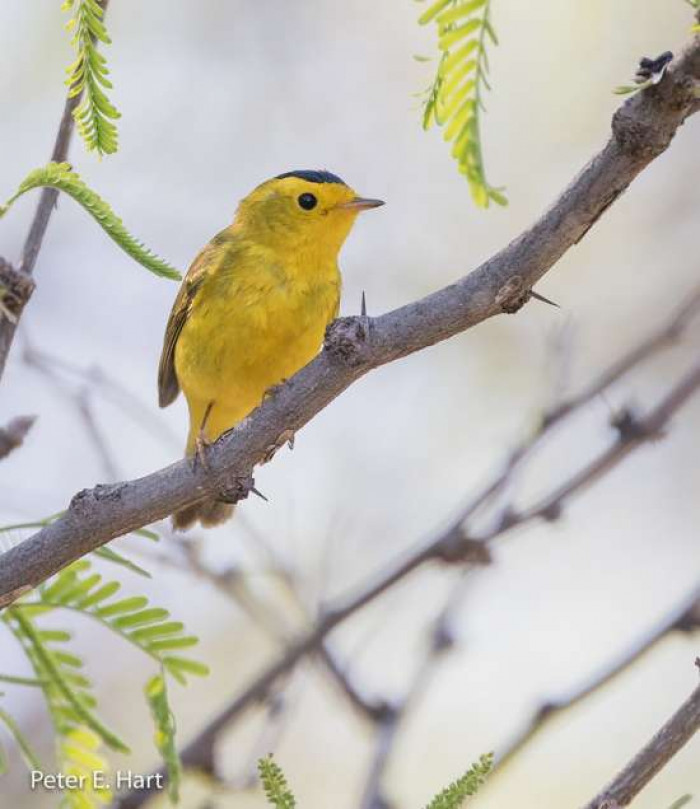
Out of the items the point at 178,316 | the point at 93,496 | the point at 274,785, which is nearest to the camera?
the point at 274,785

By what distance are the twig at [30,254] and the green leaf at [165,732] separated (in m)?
0.68

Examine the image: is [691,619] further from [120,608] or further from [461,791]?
[120,608]

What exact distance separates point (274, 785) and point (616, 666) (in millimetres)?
847

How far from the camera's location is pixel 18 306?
189 cm

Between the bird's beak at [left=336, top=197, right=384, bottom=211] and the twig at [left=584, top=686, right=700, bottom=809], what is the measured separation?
10.5 feet

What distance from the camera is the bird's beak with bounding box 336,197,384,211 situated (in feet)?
15.5

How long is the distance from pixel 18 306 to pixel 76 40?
15.7 inches

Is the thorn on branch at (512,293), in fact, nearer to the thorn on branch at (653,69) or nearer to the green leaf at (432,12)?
the thorn on branch at (653,69)

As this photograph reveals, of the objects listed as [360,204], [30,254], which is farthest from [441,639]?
[360,204]

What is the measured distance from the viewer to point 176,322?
4.61m

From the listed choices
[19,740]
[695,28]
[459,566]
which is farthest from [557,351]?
[695,28]

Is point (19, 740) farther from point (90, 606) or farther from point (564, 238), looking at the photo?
point (564, 238)

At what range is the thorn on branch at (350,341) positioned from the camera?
1.94m

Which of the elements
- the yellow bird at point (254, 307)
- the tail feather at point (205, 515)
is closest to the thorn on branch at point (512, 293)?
the yellow bird at point (254, 307)
